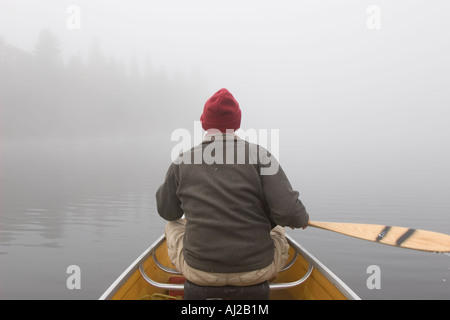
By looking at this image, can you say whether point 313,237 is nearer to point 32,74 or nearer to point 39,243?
point 39,243

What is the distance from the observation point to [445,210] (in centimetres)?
1305

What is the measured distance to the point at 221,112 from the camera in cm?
284

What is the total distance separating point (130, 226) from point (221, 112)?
9.20m

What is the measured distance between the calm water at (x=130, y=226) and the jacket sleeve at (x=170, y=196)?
4.15 m

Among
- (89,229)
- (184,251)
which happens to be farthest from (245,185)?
(89,229)

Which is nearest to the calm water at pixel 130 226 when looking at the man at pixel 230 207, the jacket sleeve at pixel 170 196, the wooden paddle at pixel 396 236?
the wooden paddle at pixel 396 236

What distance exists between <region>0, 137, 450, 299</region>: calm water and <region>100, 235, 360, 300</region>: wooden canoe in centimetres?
250

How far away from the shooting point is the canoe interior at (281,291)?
11.4 feet
